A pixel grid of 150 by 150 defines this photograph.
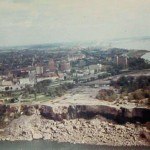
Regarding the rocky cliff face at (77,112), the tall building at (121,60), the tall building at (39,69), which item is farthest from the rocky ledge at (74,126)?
the tall building at (121,60)

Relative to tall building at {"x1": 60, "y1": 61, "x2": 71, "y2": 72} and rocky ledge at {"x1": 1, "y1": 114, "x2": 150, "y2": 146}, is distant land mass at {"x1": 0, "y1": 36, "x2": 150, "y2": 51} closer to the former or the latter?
tall building at {"x1": 60, "y1": 61, "x2": 71, "y2": 72}

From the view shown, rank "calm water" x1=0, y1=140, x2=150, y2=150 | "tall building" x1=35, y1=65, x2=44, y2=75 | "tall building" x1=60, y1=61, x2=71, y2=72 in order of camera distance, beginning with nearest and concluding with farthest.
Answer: "calm water" x1=0, y1=140, x2=150, y2=150
"tall building" x1=60, y1=61, x2=71, y2=72
"tall building" x1=35, y1=65, x2=44, y2=75

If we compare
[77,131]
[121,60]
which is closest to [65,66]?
[121,60]

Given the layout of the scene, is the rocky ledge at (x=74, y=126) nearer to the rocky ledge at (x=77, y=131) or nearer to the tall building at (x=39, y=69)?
the rocky ledge at (x=77, y=131)

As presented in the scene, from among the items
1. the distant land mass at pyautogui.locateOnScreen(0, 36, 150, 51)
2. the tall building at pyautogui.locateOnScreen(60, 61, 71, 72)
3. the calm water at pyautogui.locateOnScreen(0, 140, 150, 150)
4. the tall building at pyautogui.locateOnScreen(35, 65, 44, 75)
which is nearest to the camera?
the calm water at pyautogui.locateOnScreen(0, 140, 150, 150)

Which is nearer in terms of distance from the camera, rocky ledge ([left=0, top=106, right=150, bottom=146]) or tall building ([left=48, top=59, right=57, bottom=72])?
rocky ledge ([left=0, top=106, right=150, bottom=146])

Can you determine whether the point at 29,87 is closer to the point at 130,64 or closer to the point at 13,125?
the point at 13,125

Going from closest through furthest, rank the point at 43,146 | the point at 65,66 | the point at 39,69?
the point at 43,146, the point at 65,66, the point at 39,69

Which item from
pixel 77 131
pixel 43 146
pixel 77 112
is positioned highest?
pixel 77 112

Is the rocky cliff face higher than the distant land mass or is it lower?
lower

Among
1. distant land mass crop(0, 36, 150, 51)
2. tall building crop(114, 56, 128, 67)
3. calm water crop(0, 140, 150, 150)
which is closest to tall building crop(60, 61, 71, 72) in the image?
distant land mass crop(0, 36, 150, 51)

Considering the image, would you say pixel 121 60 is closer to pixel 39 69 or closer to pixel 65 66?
pixel 65 66
